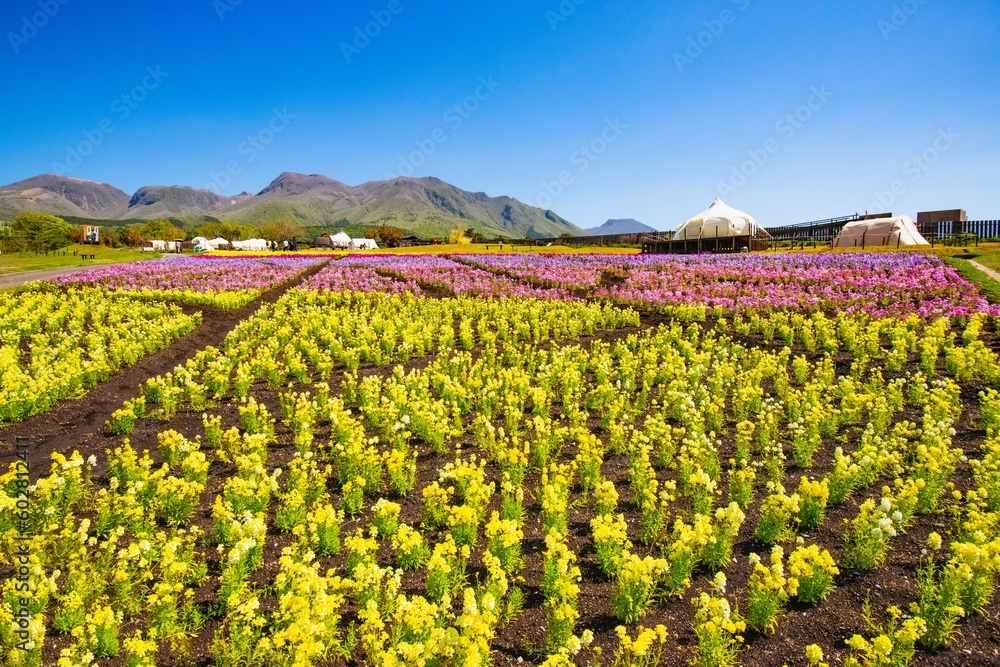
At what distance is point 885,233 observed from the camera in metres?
41.9

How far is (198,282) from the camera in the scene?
2581 cm

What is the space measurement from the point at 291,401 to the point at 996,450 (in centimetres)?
1120

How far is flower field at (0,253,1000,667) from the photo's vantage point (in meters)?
4.42

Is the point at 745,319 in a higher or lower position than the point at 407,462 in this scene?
higher

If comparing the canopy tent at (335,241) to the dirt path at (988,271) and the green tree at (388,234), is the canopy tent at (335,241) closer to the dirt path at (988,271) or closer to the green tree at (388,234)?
the green tree at (388,234)

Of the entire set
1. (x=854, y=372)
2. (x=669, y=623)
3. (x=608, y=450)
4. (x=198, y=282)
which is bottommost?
(x=669, y=623)

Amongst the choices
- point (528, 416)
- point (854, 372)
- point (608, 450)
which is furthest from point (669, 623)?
point (854, 372)

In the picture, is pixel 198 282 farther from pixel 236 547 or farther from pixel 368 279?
pixel 236 547

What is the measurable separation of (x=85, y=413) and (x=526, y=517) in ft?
29.5

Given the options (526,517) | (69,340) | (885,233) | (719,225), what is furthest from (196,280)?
(885,233)

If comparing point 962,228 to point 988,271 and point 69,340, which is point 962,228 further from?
point 69,340

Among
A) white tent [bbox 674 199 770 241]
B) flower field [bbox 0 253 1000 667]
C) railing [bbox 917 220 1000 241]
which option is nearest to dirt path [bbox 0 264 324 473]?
flower field [bbox 0 253 1000 667]

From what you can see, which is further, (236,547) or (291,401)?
(291,401)

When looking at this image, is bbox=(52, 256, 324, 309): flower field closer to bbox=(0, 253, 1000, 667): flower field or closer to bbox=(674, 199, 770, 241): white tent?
bbox=(0, 253, 1000, 667): flower field
